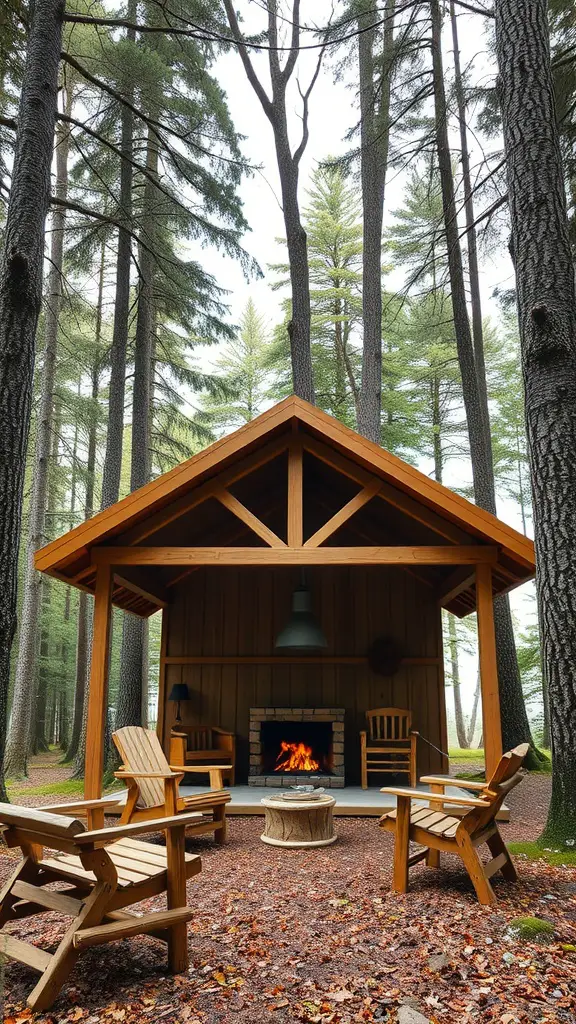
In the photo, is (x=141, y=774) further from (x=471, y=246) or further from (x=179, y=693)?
(x=471, y=246)

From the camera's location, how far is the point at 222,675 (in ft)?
29.8

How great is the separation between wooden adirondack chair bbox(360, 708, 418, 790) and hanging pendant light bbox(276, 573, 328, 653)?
48.0 inches

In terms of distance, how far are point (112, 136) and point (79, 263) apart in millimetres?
2438

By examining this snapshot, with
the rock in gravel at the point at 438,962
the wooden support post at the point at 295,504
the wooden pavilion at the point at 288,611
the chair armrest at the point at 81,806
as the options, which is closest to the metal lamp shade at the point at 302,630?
the wooden pavilion at the point at 288,611

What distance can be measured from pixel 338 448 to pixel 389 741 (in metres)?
3.84

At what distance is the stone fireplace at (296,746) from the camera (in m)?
8.23

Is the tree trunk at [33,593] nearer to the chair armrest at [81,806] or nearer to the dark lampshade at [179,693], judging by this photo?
the dark lampshade at [179,693]

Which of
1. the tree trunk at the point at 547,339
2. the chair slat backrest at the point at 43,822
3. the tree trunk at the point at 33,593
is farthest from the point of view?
the tree trunk at the point at 33,593

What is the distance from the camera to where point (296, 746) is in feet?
27.9

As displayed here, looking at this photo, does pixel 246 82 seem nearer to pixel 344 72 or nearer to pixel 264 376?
pixel 344 72

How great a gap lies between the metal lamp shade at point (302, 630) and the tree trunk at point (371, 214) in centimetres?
316

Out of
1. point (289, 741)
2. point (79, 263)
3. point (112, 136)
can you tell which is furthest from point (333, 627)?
point (112, 136)

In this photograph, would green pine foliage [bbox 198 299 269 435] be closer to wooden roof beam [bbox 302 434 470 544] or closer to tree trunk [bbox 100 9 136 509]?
tree trunk [bbox 100 9 136 509]

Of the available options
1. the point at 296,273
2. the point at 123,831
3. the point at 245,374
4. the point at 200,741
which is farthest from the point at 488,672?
the point at 245,374
